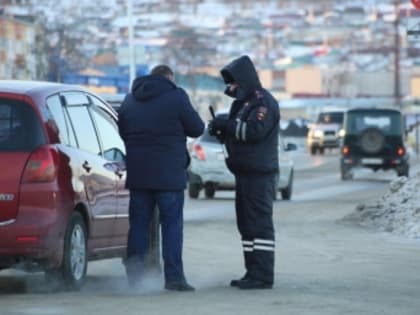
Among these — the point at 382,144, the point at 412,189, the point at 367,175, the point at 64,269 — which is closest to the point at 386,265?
the point at 64,269

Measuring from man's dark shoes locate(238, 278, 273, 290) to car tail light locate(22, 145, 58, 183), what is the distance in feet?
5.93

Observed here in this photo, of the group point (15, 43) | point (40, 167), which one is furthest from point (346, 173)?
point (15, 43)

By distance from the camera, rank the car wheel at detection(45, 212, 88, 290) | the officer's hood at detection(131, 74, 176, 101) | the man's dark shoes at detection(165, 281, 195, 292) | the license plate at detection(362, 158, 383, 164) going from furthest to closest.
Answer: the license plate at detection(362, 158, 383, 164), the officer's hood at detection(131, 74, 176, 101), the man's dark shoes at detection(165, 281, 195, 292), the car wheel at detection(45, 212, 88, 290)

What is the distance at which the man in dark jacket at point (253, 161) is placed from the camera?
45.1ft

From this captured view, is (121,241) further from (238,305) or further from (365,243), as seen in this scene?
(365,243)

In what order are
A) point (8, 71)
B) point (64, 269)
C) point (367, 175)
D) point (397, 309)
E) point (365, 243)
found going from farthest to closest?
point (8, 71) < point (367, 175) < point (365, 243) < point (64, 269) < point (397, 309)

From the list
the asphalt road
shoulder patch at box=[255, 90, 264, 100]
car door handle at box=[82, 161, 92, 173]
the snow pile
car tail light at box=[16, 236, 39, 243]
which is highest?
shoulder patch at box=[255, 90, 264, 100]

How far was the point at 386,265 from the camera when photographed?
16359 mm

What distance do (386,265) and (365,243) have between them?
10.7 ft

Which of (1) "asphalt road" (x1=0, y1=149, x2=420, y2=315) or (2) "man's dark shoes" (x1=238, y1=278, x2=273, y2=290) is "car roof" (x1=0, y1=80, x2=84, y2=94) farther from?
Result: (2) "man's dark shoes" (x1=238, y1=278, x2=273, y2=290)

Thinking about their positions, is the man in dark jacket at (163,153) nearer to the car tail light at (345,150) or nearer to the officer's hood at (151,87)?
the officer's hood at (151,87)

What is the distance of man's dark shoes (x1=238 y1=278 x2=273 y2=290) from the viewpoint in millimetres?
13680

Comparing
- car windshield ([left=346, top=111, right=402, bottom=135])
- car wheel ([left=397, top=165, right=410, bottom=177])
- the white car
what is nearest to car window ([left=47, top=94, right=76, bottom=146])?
the white car

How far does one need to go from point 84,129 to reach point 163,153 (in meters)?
0.82
